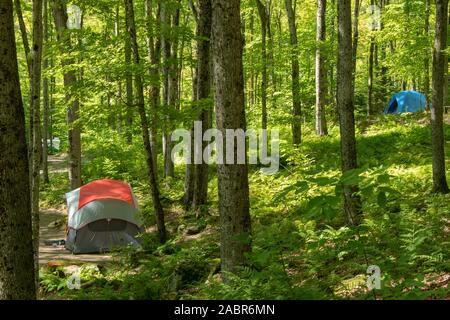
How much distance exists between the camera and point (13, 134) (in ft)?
15.9

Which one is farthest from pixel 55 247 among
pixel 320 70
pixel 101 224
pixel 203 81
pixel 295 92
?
pixel 320 70

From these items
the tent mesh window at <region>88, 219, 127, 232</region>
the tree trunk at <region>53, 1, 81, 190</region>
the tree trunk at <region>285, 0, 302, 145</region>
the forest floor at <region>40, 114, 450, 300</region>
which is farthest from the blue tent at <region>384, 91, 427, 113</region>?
the tree trunk at <region>53, 1, 81, 190</region>

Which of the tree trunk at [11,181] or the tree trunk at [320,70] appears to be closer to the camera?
the tree trunk at [11,181]

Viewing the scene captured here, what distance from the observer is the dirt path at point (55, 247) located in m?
13.0

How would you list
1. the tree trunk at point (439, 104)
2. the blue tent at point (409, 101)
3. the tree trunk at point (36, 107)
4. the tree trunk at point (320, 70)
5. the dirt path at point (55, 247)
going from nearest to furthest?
1. the tree trunk at point (36, 107)
2. the tree trunk at point (439, 104)
3. the dirt path at point (55, 247)
4. the tree trunk at point (320, 70)
5. the blue tent at point (409, 101)

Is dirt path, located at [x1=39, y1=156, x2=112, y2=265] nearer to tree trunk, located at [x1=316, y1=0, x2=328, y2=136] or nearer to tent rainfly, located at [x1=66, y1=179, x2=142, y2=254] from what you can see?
tent rainfly, located at [x1=66, y1=179, x2=142, y2=254]

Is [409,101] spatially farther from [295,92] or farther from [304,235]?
[304,235]

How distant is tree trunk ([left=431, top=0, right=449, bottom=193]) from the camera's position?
10555mm

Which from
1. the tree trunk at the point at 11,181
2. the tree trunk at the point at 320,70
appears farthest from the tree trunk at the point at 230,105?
the tree trunk at the point at 320,70

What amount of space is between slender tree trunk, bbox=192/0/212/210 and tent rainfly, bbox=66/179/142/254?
2.13 meters

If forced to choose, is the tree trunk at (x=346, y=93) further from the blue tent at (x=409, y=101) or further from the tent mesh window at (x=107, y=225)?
the blue tent at (x=409, y=101)

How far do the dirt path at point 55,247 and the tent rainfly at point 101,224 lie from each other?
39cm
